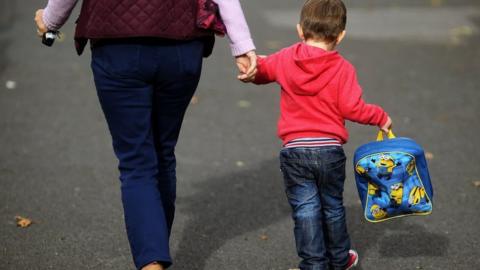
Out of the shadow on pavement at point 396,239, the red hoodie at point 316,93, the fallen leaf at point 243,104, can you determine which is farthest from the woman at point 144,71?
the fallen leaf at point 243,104

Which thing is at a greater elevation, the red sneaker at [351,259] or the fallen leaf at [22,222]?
the red sneaker at [351,259]

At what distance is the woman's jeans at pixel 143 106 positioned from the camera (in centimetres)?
346

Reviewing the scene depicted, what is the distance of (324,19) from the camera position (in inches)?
148

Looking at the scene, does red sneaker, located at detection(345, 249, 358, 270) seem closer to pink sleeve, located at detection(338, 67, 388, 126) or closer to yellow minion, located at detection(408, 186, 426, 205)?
yellow minion, located at detection(408, 186, 426, 205)

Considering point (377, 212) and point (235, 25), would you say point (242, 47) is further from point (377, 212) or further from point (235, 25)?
point (377, 212)

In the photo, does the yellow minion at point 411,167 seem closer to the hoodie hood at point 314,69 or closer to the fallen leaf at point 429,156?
the hoodie hood at point 314,69

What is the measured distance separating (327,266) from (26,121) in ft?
14.3

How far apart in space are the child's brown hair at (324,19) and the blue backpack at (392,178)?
56 cm

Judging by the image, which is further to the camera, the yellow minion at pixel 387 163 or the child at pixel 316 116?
the yellow minion at pixel 387 163

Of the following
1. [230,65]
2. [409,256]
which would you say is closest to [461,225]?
[409,256]

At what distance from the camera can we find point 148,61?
3.46m

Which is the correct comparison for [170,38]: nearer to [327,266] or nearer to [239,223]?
[327,266]

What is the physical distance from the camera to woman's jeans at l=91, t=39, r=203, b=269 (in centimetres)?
346

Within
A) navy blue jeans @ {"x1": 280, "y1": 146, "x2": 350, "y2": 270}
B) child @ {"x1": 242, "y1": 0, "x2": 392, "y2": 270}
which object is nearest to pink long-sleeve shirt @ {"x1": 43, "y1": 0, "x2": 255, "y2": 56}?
child @ {"x1": 242, "y1": 0, "x2": 392, "y2": 270}
